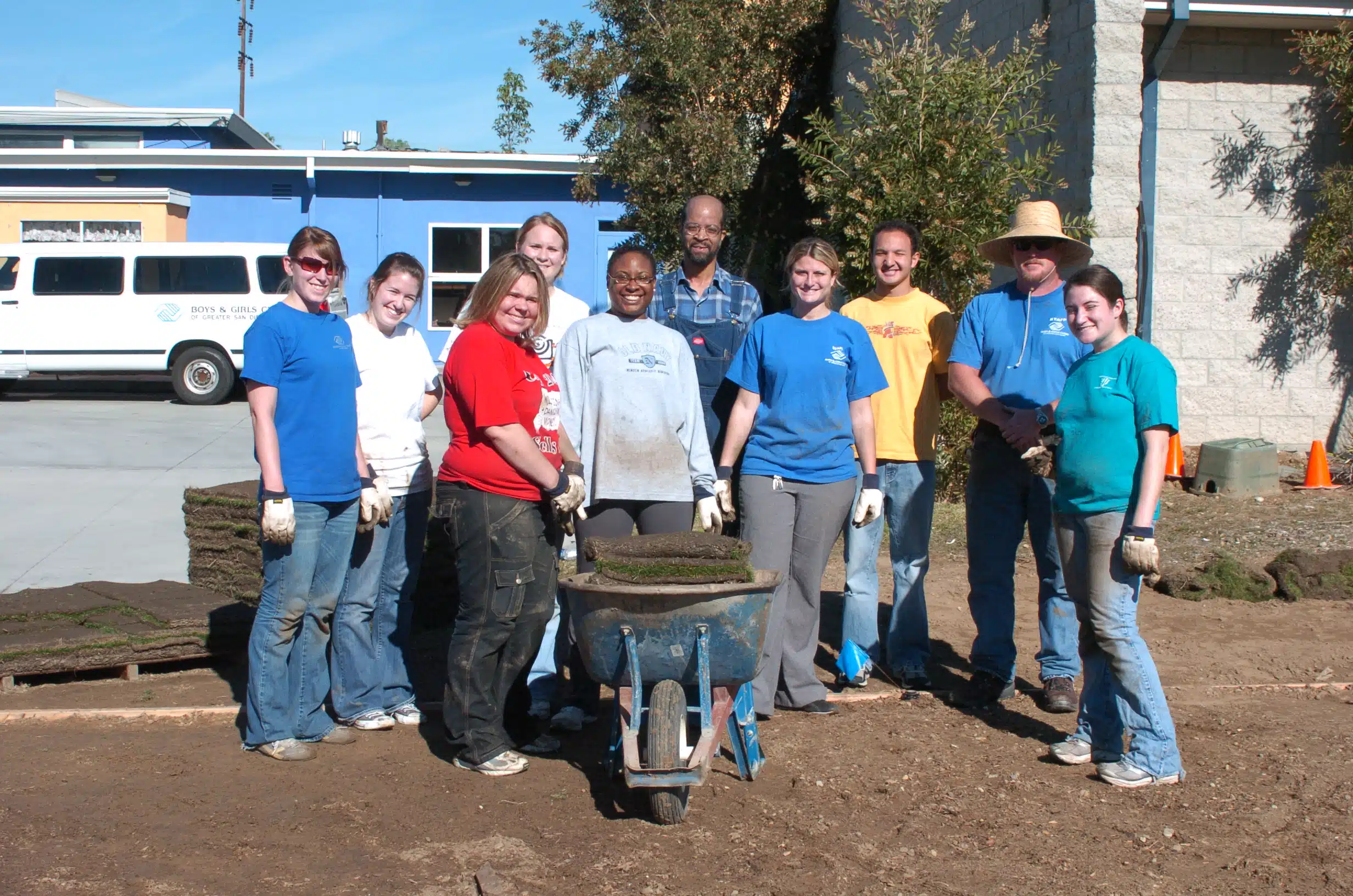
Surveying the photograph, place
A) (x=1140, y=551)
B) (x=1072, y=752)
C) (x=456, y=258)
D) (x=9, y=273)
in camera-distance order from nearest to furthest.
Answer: (x=1140, y=551), (x=1072, y=752), (x=9, y=273), (x=456, y=258)

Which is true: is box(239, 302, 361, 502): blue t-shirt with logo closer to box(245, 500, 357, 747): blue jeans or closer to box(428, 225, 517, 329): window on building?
box(245, 500, 357, 747): blue jeans

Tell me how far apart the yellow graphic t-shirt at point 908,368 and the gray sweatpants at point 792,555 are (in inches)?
16.5

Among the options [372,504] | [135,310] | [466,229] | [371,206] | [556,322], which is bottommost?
[372,504]

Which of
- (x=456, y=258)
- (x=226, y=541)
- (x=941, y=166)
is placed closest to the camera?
(x=226, y=541)

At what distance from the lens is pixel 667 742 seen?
12.4 feet

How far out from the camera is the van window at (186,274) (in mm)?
16859

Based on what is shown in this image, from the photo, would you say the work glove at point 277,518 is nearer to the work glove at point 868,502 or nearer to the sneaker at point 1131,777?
the work glove at point 868,502

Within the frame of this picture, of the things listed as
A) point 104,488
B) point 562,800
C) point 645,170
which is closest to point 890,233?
point 562,800

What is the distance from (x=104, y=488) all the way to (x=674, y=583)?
786 centimetres

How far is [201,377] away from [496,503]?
Result: 14.1 m

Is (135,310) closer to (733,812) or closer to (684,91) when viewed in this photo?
(684,91)

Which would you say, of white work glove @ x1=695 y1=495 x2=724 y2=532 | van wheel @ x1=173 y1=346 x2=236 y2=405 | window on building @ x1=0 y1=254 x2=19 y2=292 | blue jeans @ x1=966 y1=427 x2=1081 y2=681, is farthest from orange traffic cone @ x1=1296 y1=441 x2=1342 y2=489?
window on building @ x1=0 y1=254 x2=19 y2=292

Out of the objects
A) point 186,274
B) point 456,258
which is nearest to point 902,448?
point 186,274

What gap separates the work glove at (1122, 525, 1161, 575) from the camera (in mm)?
4020
